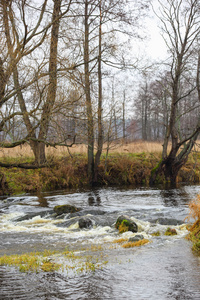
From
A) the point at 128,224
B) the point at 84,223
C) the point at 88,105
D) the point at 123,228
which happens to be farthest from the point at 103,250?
the point at 88,105

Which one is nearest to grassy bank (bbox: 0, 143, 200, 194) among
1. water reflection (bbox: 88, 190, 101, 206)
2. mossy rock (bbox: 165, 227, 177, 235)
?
water reflection (bbox: 88, 190, 101, 206)

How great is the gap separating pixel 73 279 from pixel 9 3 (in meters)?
9.20

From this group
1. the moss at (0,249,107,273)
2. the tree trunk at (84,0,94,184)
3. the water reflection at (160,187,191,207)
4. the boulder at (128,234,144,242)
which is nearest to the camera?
the moss at (0,249,107,273)

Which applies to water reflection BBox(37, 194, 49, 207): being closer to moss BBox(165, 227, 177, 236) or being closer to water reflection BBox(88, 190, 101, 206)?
water reflection BBox(88, 190, 101, 206)

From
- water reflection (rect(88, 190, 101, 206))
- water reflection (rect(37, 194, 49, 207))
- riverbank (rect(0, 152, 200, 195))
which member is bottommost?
water reflection (rect(88, 190, 101, 206))

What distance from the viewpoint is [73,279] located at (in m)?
5.13

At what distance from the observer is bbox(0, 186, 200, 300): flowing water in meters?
4.69

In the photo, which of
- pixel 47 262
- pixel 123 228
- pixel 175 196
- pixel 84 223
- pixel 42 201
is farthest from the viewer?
pixel 175 196

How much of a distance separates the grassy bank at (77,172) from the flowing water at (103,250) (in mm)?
2658

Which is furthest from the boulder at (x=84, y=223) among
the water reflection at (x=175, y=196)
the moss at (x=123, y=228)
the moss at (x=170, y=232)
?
the water reflection at (x=175, y=196)

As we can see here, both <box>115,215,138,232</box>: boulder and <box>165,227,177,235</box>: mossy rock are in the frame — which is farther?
<box>115,215,138,232</box>: boulder

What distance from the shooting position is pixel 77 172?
18.1m

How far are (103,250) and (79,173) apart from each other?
37.8 feet

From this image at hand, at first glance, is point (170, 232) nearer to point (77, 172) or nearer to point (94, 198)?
point (94, 198)
